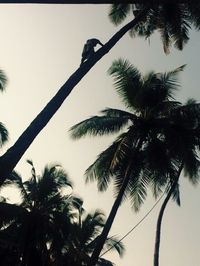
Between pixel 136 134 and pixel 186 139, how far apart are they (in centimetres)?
203

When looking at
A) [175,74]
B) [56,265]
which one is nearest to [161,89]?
[175,74]

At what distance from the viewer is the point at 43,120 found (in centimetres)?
1179

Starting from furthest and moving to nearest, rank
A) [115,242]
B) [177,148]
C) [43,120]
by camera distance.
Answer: [115,242] < [177,148] < [43,120]

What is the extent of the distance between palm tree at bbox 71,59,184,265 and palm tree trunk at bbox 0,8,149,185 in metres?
4.74

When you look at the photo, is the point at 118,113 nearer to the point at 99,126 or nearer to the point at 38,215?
the point at 99,126

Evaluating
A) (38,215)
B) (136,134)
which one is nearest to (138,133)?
(136,134)

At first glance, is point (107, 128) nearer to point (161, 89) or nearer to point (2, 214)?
point (161, 89)

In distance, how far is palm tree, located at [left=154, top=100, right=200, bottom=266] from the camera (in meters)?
18.6

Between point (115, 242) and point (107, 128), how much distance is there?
880 centimetres

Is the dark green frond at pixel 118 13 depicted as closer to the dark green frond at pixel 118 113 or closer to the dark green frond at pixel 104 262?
the dark green frond at pixel 118 113

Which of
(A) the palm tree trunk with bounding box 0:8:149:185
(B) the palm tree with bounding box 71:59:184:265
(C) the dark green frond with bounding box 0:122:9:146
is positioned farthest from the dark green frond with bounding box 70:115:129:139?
(A) the palm tree trunk with bounding box 0:8:149:185

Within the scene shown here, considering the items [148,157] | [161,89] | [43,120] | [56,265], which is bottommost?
[56,265]

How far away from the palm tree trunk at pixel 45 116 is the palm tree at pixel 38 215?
826 centimetres

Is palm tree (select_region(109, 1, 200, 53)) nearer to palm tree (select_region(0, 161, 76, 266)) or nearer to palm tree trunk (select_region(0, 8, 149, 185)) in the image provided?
palm tree trunk (select_region(0, 8, 149, 185))
